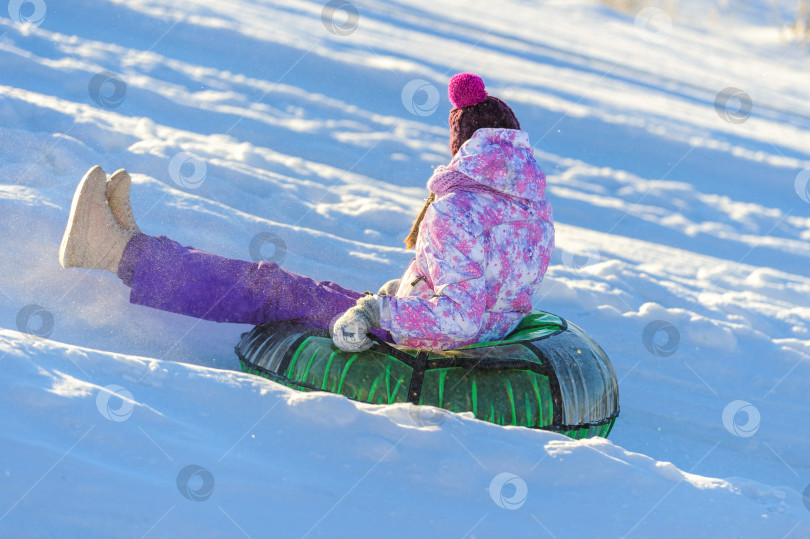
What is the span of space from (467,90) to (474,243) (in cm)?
46

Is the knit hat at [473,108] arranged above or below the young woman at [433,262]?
above

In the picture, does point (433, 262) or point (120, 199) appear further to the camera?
point (120, 199)

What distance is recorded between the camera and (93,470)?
1830mm

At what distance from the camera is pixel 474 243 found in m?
2.44

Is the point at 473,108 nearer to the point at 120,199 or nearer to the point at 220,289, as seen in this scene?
the point at 220,289

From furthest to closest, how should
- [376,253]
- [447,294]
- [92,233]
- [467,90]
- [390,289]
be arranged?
[376,253], [390,289], [92,233], [467,90], [447,294]

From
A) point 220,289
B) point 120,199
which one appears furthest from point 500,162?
point 120,199

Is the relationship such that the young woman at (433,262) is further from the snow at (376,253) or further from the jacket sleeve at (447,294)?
the snow at (376,253)

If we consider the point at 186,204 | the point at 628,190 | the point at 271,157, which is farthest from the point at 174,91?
the point at 628,190

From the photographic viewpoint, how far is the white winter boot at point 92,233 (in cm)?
278

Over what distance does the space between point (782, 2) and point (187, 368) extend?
13.7m

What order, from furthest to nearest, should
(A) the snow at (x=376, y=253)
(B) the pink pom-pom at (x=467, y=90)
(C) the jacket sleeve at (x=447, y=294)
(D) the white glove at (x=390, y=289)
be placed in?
(D) the white glove at (x=390, y=289), (B) the pink pom-pom at (x=467, y=90), (C) the jacket sleeve at (x=447, y=294), (A) the snow at (x=376, y=253)

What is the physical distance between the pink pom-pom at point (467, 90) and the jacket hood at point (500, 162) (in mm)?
101

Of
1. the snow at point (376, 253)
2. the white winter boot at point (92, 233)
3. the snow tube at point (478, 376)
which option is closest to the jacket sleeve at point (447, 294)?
the snow tube at point (478, 376)
